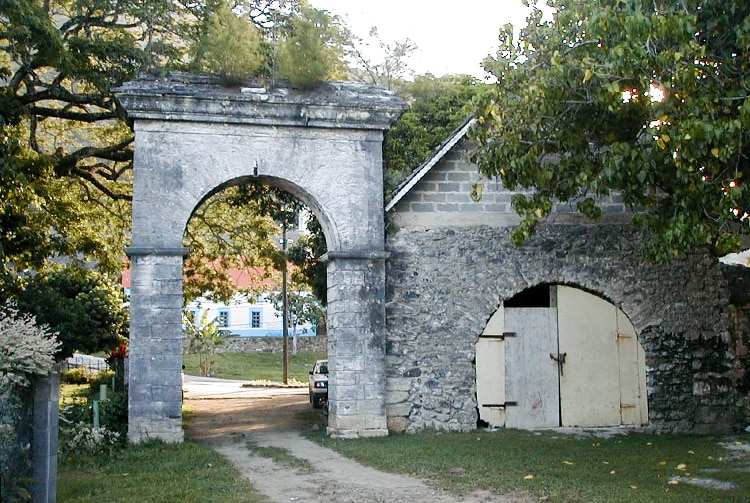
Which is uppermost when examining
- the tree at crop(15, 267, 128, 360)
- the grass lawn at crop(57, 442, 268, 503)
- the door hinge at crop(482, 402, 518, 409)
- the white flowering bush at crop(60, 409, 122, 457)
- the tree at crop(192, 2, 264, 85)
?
the tree at crop(192, 2, 264, 85)

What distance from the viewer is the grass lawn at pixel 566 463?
27.7ft

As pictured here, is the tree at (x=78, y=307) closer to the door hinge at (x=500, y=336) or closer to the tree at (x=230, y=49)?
the tree at (x=230, y=49)

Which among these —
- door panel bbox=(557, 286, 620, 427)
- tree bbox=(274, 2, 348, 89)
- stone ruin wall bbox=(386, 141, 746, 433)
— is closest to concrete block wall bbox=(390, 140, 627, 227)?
stone ruin wall bbox=(386, 141, 746, 433)

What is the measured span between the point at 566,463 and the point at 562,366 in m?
3.38

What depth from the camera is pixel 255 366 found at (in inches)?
1378

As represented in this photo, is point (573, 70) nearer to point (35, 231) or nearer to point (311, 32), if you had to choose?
point (311, 32)

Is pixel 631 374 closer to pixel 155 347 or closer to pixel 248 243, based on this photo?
pixel 155 347

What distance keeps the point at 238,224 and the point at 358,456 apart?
400 inches

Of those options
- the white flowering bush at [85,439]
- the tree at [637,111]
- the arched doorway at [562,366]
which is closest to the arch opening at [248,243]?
the white flowering bush at [85,439]

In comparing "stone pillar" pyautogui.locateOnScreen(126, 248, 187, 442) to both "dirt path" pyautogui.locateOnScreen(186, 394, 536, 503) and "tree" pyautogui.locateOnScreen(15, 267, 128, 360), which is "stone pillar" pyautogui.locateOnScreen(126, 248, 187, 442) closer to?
"dirt path" pyautogui.locateOnScreen(186, 394, 536, 503)

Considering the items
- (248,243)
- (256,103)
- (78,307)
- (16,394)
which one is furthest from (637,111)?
(78,307)

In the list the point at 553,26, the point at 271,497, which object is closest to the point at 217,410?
the point at 271,497

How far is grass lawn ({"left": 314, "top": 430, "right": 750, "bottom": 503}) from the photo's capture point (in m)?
8.45

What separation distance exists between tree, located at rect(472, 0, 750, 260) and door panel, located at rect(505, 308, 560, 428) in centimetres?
290
